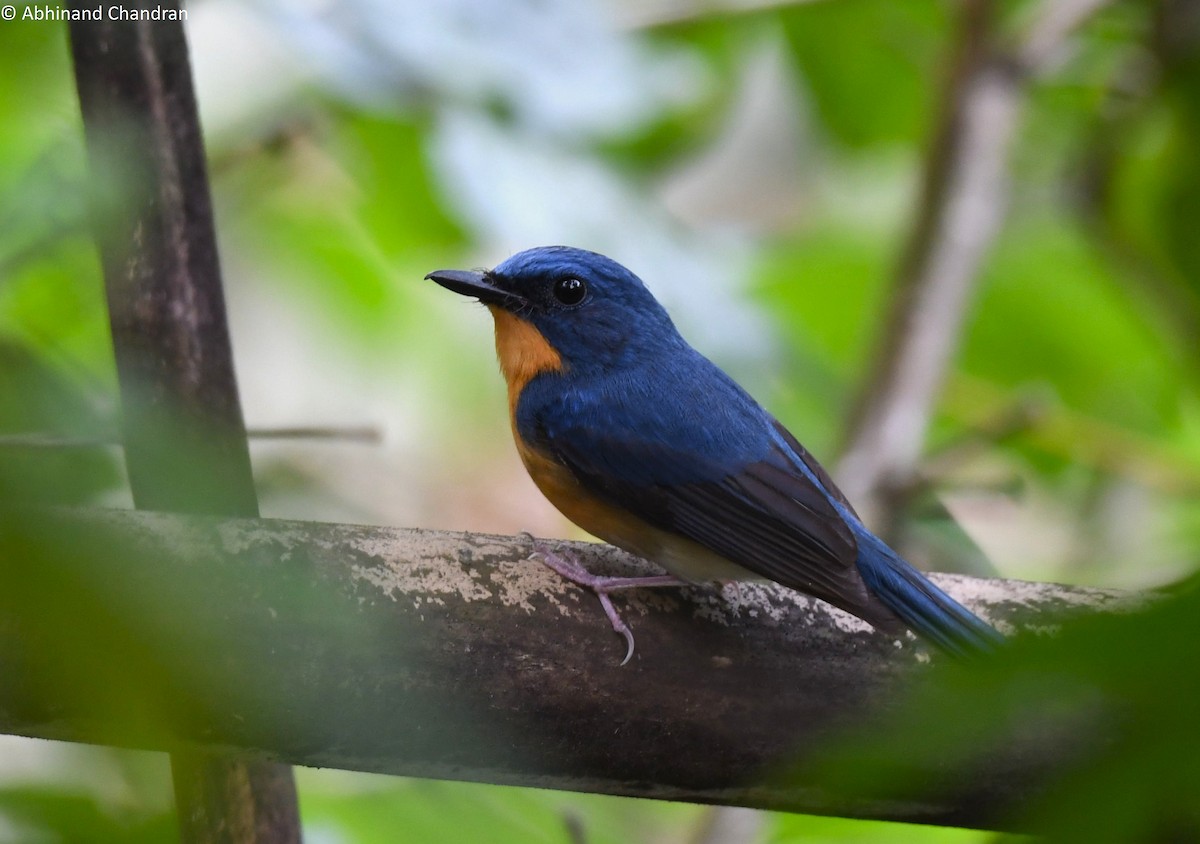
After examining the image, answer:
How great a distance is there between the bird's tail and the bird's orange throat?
0.90 m

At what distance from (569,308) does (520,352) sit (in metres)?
0.15

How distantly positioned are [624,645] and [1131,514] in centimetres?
325

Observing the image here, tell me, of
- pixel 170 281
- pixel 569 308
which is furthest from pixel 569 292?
pixel 170 281

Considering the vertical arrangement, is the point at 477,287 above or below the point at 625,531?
above

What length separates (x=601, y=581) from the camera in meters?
1.88

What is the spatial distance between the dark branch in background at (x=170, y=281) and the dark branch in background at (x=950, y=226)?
6.68 ft

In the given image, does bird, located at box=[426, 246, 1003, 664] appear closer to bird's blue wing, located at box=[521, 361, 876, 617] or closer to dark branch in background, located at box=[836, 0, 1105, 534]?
bird's blue wing, located at box=[521, 361, 876, 617]

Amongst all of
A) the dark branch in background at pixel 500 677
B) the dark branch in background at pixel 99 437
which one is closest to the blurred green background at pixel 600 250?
the dark branch in background at pixel 99 437

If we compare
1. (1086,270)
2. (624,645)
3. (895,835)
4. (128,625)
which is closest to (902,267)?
(1086,270)

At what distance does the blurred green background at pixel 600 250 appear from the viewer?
2.24m

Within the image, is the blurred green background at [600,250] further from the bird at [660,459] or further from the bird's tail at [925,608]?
the bird's tail at [925,608]

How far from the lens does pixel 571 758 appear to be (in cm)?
158

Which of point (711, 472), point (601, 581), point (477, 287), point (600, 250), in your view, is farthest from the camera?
point (600, 250)

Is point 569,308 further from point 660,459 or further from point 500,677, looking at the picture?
point 500,677
